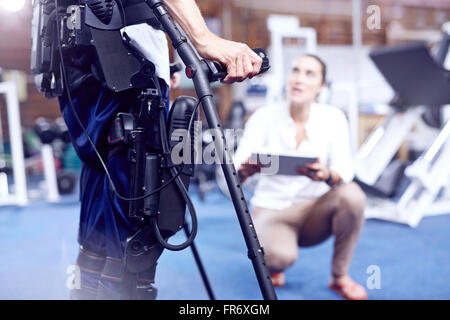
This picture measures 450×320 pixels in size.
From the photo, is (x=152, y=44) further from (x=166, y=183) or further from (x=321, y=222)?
(x=321, y=222)

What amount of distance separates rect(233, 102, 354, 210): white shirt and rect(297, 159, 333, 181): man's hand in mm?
119

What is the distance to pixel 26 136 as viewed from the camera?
5016mm

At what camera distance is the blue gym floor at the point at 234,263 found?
1.23 m

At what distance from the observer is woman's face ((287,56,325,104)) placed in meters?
1.46

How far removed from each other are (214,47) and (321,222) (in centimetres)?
95

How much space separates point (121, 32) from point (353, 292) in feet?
3.34

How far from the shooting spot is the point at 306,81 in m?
1.46

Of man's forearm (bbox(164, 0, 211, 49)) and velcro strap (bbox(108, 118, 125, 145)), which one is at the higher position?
man's forearm (bbox(164, 0, 211, 49))

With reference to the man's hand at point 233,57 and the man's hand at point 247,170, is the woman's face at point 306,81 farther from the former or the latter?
the man's hand at point 233,57

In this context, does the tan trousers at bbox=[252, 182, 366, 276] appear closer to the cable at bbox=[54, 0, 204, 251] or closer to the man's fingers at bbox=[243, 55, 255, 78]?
the cable at bbox=[54, 0, 204, 251]
